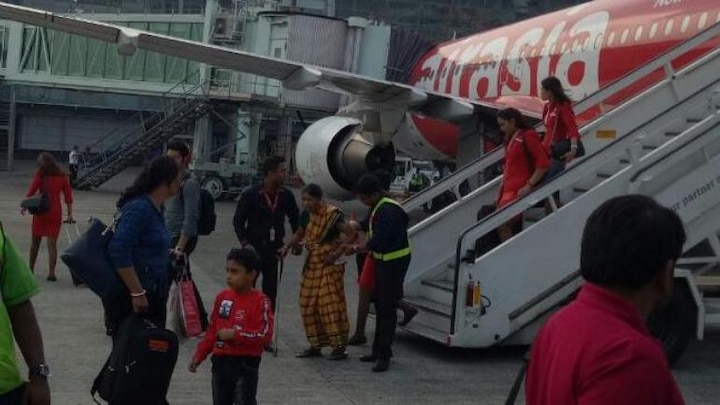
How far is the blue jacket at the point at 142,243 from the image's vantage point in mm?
5409

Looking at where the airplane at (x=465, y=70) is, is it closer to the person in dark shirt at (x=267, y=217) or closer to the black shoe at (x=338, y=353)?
the person in dark shirt at (x=267, y=217)

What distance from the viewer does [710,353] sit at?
8992mm

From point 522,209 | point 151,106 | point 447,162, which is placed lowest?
point 151,106

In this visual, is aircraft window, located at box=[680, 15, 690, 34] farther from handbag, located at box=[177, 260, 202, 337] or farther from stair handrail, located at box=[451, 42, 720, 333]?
handbag, located at box=[177, 260, 202, 337]

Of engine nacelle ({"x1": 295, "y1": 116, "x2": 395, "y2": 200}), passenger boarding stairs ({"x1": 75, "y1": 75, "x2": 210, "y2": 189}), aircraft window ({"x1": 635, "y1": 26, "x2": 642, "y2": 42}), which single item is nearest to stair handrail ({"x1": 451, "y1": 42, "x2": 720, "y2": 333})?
aircraft window ({"x1": 635, "y1": 26, "x2": 642, "y2": 42})

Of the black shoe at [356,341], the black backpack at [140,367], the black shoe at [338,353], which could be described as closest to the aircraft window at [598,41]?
the black shoe at [356,341]

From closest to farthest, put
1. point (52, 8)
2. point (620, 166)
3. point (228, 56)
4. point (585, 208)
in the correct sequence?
point (585, 208) < point (620, 166) < point (228, 56) < point (52, 8)

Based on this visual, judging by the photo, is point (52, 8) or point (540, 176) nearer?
point (540, 176)

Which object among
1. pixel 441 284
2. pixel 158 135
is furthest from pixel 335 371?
pixel 158 135

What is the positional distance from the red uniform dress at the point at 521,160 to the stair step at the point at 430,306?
1109 mm

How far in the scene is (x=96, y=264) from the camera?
211 inches

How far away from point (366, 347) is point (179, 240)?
6.54 feet

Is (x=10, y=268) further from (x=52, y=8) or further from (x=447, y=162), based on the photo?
(x=52, y=8)

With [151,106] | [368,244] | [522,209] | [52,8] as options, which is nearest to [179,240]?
[368,244]
